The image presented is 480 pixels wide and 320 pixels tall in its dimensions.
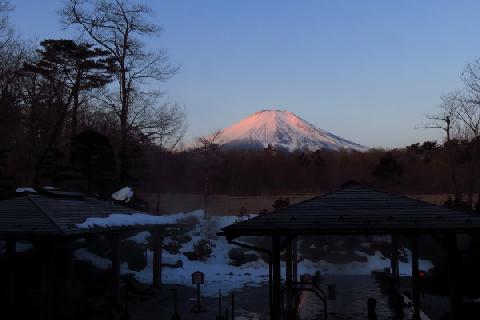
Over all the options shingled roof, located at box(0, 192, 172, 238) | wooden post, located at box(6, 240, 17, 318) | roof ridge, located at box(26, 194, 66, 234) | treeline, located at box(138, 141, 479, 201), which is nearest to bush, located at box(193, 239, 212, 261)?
shingled roof, located at box(0, 192, 172, 238)

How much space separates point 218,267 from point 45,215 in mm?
17593

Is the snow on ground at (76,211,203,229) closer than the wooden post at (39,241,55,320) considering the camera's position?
No

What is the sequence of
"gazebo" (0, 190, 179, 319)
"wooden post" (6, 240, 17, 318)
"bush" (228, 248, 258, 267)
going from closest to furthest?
"gazebo" (0, 190, 179, 319) < "wooden post" (6, 240, 17, 318) < "bush" (228, 248, 258, 267)

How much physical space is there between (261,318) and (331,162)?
42824 millimetres

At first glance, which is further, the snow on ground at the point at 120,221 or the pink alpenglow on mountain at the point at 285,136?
the pink alpenglow on mountain at the point at 285,136

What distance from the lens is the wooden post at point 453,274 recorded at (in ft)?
36.7

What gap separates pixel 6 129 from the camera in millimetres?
31516

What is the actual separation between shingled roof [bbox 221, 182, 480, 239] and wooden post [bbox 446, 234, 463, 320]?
1.39 ft

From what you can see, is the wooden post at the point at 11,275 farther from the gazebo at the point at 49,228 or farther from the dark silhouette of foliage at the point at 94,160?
the dark silhouette of foliage at the point at 94,160

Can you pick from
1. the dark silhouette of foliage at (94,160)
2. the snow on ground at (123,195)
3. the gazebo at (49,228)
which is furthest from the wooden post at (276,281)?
the dark silhouette of foliage at (94,160)

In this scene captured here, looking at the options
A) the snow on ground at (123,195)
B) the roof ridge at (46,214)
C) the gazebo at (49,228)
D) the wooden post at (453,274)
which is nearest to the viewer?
the wooden post at (453,274)

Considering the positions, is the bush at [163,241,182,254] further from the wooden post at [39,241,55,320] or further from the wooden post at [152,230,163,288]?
the wooden post at [39,241,55,320]

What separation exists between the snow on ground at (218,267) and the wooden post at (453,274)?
34.7 ft

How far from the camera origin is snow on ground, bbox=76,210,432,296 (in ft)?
76.2
